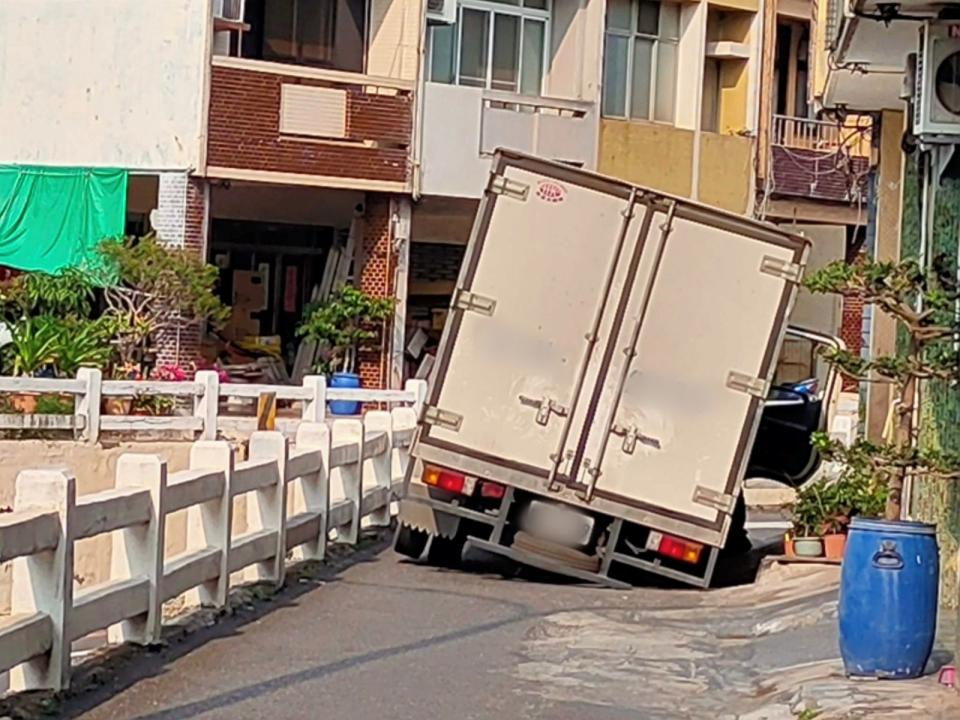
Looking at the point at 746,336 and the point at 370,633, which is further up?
the point at 746,336

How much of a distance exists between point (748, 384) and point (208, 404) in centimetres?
1059

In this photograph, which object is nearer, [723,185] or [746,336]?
[746,336]

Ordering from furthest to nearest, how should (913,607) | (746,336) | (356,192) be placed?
(356,192)
(746,336)
(913,607)

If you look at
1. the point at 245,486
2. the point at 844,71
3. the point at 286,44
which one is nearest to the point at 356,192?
the point at 286,44

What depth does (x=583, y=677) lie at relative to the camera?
1108 centimetres

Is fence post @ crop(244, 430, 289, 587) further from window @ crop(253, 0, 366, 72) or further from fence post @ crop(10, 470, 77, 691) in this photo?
window @ crop(253, 0, 366, 72)

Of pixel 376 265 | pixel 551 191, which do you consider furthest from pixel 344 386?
pixel 551 191

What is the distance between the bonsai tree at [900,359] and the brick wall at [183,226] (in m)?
18.0

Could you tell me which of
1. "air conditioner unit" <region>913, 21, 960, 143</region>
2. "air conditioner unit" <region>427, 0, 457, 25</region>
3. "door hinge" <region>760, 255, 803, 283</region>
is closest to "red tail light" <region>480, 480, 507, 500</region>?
"door hinge" <region>760, 255, 803, 283</region>

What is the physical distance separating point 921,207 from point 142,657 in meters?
8.36

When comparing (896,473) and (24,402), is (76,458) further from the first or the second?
(896,473)

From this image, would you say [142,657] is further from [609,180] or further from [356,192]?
[356,192]

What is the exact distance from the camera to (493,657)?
11.6 m

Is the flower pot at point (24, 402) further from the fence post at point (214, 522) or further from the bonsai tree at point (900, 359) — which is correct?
the bonsai tree at point (900, 359)
